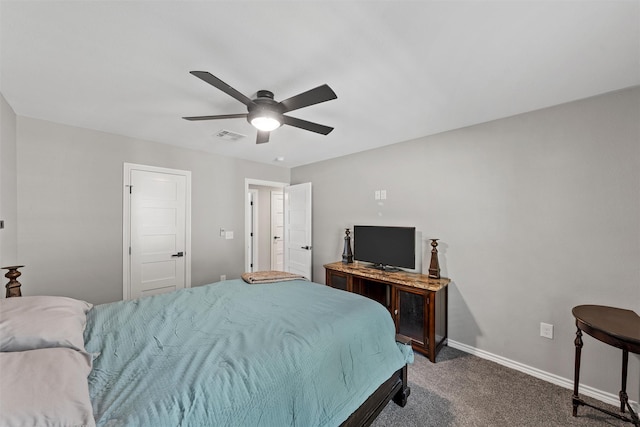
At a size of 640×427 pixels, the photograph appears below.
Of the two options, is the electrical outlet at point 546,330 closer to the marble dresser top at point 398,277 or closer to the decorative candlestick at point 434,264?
the marble dresser top at point 398,277

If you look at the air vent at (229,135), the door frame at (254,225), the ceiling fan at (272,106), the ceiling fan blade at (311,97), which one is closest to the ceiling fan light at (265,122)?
the ceiling fan at (272,106)

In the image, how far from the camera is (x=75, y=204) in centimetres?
284

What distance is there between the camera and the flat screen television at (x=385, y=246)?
3.08 meters

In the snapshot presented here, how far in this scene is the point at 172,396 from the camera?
100 centimetres

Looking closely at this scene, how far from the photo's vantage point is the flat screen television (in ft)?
10.1

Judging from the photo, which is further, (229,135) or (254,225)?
(254,225)

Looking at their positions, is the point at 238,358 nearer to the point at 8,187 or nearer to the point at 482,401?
the point at 482,401

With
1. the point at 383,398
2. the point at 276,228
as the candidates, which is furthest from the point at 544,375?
the point at 276,228

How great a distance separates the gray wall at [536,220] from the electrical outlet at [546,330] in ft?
0.12

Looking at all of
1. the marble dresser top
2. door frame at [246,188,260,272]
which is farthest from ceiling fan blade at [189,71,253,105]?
door frame at [246,188,260,272]

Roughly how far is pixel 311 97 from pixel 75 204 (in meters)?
3.01

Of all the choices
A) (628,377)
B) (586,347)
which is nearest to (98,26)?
(586,347)

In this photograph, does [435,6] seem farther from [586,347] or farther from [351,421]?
[586,347]

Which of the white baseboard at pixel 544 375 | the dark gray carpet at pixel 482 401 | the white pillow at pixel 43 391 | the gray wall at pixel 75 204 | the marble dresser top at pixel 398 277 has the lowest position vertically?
the dark gray carpet at pixel 482 401
